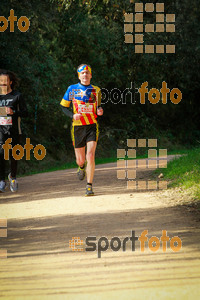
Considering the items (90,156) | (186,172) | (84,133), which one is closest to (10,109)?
(84,133)

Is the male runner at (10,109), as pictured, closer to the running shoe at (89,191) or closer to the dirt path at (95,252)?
the dirt path at (95,252)

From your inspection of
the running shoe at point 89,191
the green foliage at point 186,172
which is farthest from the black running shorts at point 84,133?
the green foliage at point 186,172

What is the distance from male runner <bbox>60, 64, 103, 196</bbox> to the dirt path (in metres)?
0.99

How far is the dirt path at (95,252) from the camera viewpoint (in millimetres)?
5402

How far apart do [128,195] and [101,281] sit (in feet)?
18.3

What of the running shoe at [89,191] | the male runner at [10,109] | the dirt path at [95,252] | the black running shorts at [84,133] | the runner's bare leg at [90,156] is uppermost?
the male runner at [10,109]

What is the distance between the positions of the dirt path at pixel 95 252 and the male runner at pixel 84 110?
Result: 3.25ft

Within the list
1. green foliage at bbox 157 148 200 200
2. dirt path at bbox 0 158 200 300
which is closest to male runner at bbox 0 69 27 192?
dirt path at bbox 0 158 200 300

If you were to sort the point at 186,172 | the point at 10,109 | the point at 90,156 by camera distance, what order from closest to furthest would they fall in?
the point at 90,156 < the point at 10,109 < the point at 186,172

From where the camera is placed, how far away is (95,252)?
683cm

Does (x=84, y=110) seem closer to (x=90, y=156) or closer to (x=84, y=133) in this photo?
(x=84, y=133)

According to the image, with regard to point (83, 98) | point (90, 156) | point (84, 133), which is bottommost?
point (90, 156)

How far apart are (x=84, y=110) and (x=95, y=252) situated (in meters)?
3.11

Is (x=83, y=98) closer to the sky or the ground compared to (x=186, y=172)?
closer to the sky
